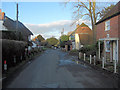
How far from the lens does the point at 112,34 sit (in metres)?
16.6

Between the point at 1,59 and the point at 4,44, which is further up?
the point at 4,44

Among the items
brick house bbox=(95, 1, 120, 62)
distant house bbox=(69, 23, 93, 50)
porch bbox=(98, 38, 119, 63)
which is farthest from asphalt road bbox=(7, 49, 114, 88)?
distant house bbox=(69, 23, 93, 50)

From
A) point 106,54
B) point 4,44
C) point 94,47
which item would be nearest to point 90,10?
point 94,47

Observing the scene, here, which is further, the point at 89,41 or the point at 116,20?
the point at 89,41

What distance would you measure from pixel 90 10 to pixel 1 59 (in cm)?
2205

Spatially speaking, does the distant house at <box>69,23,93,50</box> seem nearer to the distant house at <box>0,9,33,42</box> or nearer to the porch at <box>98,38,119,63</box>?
the distant house at <box>0,9,33,42</box>

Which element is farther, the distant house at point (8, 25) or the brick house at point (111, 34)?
the distant house at point (8, 25)

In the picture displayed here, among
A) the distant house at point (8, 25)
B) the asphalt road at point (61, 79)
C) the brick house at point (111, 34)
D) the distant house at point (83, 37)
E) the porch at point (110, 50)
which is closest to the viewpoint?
the asphalt road at point (61, 79)

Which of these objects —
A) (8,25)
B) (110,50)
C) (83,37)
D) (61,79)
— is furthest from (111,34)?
(83,37)

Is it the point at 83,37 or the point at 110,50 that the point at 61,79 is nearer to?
the point at 110,50

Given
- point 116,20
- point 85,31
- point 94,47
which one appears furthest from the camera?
point 85,31

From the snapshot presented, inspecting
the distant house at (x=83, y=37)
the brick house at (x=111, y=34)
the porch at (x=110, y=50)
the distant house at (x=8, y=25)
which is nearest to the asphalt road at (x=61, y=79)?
the brick house at (x=111, y=34)

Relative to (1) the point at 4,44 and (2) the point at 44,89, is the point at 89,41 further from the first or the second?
(2) the point at 44,89

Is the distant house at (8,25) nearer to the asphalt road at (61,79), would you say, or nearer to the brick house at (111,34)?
the asphalt road at (61,79)
